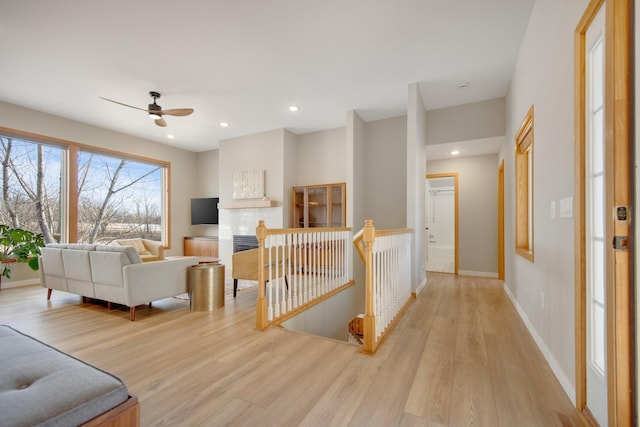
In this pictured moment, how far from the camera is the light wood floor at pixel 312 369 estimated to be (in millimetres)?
1495

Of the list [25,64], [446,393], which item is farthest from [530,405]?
[25,64]

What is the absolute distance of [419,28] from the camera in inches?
110

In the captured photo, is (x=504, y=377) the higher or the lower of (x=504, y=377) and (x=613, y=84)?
the lower

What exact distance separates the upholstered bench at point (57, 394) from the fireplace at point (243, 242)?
16.0 ft

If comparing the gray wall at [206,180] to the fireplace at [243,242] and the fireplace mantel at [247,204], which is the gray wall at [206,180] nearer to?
the fireplace mantel at [247,204]

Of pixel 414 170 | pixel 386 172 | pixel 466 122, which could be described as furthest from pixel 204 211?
pixel 466 122

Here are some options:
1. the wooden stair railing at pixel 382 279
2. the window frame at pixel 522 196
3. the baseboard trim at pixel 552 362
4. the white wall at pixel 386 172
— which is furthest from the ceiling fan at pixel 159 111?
the baseboard trim at pixel 552 362

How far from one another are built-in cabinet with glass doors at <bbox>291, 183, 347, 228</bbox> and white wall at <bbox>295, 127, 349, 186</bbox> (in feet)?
0.77

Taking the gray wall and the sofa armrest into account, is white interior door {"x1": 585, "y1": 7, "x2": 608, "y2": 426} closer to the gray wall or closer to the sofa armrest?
the sofa armrest

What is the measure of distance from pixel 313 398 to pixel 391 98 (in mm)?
4274

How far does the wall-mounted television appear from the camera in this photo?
702 centimetres

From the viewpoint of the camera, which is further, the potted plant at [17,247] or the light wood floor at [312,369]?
the potted plant at [17,247]

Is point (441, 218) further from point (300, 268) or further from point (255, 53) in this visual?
point (255, 53)

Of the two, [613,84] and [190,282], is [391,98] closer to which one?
[613,84]
